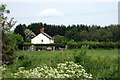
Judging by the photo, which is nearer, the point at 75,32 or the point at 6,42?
the point at 6,42

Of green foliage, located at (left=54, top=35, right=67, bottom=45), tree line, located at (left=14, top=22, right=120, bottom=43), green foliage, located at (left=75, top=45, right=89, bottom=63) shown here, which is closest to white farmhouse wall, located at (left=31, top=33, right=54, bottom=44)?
tree line, located at (left=14, top=22, right=120, bottom=43)

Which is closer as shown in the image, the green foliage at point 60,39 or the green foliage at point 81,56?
the green foliage at point 81,56

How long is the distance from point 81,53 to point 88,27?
11.0 metres

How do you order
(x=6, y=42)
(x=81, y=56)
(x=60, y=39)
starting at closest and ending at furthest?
(x=81, y=56) < (x=6, y=42) < (x=60, y=39)

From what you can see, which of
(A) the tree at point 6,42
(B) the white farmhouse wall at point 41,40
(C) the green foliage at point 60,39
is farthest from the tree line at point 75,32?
(A) the tree at point 6,42

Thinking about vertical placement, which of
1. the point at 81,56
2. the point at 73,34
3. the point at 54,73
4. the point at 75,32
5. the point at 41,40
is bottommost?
the point at 41,40

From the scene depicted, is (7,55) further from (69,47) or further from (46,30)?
(46,30)

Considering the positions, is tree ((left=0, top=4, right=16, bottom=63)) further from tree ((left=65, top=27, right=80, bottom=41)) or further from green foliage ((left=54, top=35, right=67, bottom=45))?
green foliage ((left=54, top=35, right=67, bottom=45))

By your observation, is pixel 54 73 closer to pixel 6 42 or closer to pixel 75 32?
pixel 6 42

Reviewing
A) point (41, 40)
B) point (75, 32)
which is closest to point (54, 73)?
point (75, 32)

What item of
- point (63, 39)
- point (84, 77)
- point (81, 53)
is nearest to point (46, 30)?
point (63, 39)

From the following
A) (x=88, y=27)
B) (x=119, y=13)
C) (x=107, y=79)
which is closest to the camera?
(x=107, y=79)

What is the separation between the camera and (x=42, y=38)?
1750cm

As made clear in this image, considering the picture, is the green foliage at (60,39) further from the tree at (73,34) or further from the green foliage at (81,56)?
the green foliage at (81,56)
